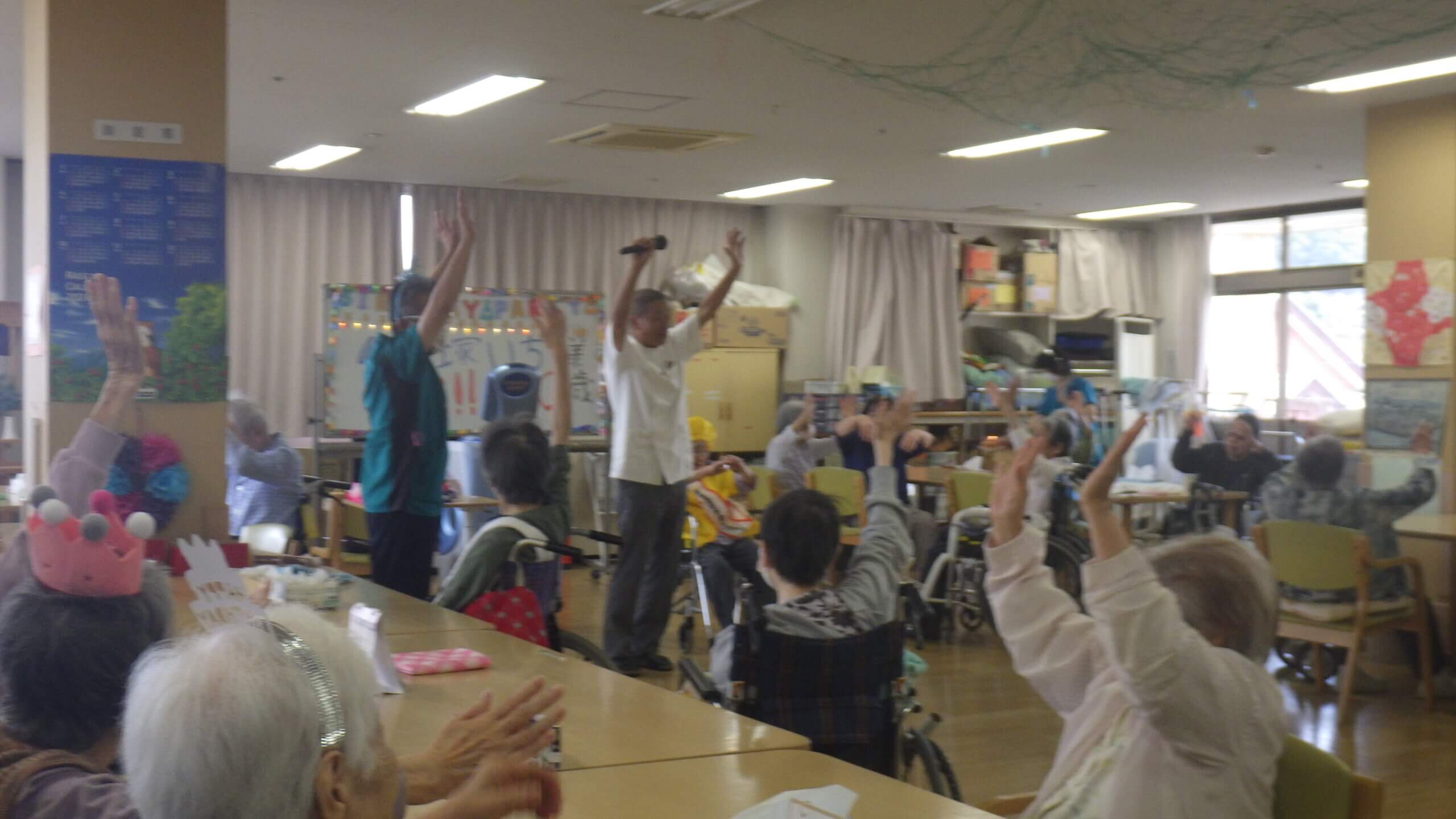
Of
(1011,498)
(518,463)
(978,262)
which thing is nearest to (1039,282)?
(978,262)

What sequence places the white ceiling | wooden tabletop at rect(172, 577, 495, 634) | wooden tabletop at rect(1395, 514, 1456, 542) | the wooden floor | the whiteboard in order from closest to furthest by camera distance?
wooden tabletop at rect(172, 577, 495, 634), the wooden floor, the white ceiling, wooden tabletop at rect(1395, 514, 1456, 542), the whiteboard

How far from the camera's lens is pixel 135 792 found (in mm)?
1093

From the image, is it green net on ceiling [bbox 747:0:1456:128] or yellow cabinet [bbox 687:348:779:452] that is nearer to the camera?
green net on ceiling [bbox 747:0:1456:128]

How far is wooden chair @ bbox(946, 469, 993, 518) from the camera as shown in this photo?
6698mm

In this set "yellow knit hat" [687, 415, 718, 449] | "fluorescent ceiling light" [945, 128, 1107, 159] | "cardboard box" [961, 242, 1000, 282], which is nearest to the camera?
"fluorescent ceiling light" [945, 128, 1107, 159]

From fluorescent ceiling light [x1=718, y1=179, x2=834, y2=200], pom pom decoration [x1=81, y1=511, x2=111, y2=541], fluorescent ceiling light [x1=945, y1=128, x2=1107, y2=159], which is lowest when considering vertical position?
pom pom decoration [x1=81, y1=511, x2=111, y2=541]

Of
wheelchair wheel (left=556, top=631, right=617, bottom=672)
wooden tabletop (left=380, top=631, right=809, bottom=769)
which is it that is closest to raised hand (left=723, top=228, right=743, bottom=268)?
wheelchair wheel (left=556, top=631, right=617, bottom=672)

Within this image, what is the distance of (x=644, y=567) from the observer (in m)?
5.37

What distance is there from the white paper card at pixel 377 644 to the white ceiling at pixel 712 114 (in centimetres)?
282

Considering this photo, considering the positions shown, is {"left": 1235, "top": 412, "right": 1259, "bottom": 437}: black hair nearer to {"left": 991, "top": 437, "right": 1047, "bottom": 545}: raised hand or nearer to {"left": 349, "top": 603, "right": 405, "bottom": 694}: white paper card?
{"left": 991, "top": 437, "right": 1047, "bottom": 545}: raised hand

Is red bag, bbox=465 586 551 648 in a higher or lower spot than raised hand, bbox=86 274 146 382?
lower

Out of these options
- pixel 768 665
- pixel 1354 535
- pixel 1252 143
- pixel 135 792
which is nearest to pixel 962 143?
pixel 1252 143

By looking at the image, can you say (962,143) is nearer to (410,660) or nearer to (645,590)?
(645,590)

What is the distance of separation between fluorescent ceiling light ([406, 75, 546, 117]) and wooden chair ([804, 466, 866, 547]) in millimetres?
2376
